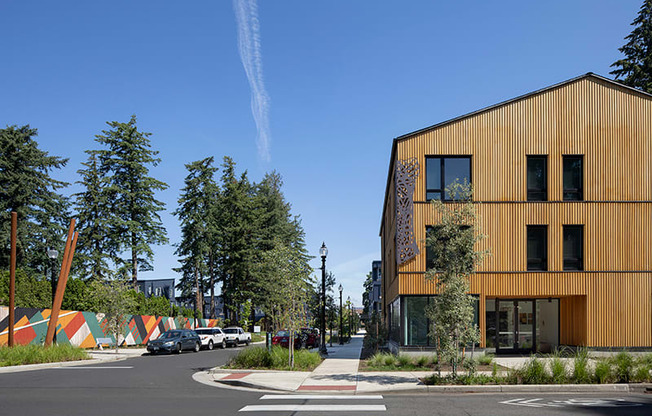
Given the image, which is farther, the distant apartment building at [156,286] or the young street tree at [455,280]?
the distant apartment building at [156,286]

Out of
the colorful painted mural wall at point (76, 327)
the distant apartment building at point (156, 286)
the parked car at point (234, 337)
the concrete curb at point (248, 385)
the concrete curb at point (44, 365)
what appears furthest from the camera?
the distant apartment building at point (156, 286)

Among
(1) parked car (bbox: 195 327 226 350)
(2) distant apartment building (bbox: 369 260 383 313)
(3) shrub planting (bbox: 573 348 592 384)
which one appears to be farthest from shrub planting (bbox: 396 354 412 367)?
(2) distant apartment building (bbox: 369 260 383 313)

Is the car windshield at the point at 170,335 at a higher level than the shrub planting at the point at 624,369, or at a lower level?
lower

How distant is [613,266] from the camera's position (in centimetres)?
2444

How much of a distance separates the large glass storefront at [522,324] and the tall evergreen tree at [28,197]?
37710 millimetres

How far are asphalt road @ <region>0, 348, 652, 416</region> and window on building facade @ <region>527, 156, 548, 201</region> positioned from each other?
1226 cm

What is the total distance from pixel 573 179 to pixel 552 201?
148 cm

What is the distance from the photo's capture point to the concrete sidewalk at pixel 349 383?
47.4 ft

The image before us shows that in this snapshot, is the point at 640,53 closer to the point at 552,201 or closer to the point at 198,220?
Answer: the point at 552,201

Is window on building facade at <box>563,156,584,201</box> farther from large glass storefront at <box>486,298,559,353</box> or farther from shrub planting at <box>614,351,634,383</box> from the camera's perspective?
shrub planting at <box>614,351,634,383</box>

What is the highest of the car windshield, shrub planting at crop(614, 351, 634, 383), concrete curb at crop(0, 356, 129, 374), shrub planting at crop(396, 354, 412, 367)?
shrub planting at crop(614, 351, 634, 383)

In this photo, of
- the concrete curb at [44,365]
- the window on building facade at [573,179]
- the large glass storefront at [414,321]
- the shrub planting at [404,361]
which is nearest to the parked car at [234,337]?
the concrete curb at [44,365]

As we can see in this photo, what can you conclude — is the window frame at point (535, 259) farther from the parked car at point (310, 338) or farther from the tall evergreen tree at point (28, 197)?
the tall evergreen tree at point (28, 197)

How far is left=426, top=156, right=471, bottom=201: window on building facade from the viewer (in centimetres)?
2477
